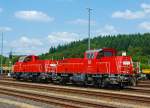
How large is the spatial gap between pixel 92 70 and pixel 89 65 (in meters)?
0.71

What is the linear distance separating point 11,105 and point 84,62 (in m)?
16.1

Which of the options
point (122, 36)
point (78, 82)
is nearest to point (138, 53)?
point (122, 36)

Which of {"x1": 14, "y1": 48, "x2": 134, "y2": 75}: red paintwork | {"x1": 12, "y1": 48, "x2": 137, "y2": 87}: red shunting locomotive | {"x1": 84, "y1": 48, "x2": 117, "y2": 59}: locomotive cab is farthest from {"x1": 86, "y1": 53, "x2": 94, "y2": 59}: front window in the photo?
{"x1": 84, "y1": 48, "x2": 117, "y2": 59}: locomotive cab

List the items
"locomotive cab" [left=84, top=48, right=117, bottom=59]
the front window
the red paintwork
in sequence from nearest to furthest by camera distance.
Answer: the red paintwork → "locomotive cab" [left=84, top=48, right=117, bottom=59] → the front window

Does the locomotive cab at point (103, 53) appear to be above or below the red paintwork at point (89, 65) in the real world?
above

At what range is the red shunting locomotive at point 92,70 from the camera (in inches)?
1195

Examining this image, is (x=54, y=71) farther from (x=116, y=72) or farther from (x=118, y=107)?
(x=118, y=107)

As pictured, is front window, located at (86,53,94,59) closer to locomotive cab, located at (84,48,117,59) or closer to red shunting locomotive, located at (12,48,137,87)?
red shunting locomotive, located at (12,48,137,87)

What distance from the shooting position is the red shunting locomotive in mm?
30359

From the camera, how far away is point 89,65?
33938 mm

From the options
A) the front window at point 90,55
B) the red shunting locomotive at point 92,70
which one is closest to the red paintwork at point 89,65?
the red shunting locomotive at point 92,70

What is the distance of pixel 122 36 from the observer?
18800 centimetres

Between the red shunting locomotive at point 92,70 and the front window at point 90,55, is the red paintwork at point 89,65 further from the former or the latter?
the front window at point 90,55

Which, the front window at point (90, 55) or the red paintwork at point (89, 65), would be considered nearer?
the red paintwork at point (89, 65)
